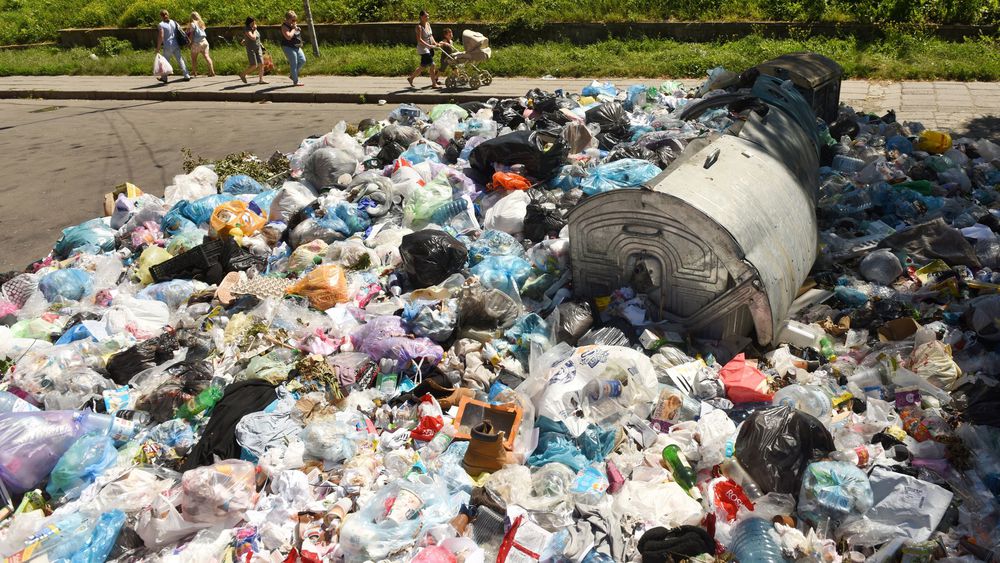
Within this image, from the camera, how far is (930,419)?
11.6ft

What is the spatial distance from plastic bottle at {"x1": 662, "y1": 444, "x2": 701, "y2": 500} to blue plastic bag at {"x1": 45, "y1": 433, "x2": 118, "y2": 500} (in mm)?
2853

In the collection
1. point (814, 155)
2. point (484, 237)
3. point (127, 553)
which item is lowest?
point (127, 553)

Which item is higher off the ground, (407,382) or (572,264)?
(572,264)

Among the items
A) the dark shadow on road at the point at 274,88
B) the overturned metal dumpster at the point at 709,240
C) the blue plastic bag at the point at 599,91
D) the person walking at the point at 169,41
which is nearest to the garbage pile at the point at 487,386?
the overturned metal dumpster at the point at 709,240

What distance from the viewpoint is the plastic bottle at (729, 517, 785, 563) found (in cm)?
284

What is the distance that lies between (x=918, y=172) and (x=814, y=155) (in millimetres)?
1306

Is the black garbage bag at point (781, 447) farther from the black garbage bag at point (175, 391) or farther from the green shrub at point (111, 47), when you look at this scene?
the green shrub at point (111, 47)

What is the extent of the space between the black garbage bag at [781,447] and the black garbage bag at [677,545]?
50 cm

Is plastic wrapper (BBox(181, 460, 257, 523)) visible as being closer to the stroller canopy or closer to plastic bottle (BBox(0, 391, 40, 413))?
plastic bottle (BBox(0, 391, 40, 413))

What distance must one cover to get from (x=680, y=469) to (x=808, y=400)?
798 mm

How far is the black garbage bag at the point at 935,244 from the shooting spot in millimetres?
4855

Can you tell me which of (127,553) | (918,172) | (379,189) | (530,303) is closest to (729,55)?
(918,172)

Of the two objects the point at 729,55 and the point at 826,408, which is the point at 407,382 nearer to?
the point at 826,408

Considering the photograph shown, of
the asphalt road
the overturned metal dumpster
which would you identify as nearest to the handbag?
the asphalt road
